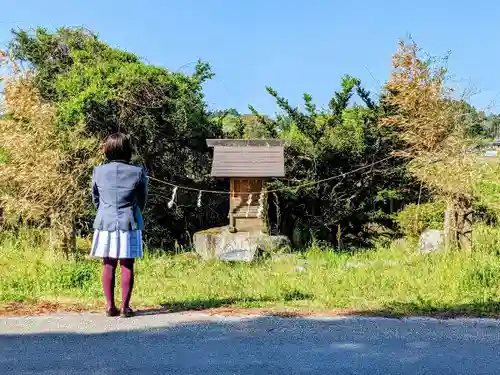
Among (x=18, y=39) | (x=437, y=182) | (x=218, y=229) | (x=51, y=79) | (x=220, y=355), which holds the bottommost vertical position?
(x=220, y=355)

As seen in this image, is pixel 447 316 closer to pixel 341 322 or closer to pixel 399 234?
pixel 341 322

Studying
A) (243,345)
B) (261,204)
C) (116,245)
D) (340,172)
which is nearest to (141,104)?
(261,204)

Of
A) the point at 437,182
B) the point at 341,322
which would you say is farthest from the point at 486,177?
the point at 341,322

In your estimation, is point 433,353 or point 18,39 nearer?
point 433,353

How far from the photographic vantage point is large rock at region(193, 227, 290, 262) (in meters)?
11.1

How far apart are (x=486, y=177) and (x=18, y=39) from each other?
10.3 meters

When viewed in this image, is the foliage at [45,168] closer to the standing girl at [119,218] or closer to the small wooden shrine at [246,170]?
the small wooden shrine at [246,170]

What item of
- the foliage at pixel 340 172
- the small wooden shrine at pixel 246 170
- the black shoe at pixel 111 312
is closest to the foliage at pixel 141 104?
the small wooden shrine at pixel 246 170

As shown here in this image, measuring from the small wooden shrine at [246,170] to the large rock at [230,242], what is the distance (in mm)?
256

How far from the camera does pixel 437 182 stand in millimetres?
9766

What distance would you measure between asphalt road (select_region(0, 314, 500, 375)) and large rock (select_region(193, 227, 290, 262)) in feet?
20.2

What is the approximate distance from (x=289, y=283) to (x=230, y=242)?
16.6ft

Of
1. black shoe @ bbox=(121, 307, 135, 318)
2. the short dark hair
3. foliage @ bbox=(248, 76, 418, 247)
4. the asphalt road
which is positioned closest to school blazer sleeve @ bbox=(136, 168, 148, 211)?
the short dark hair

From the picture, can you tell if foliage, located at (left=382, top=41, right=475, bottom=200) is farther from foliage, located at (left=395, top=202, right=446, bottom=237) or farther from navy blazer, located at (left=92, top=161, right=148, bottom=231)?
navy blazer, located at (left=92, top=161, right=148, bottom=231)
